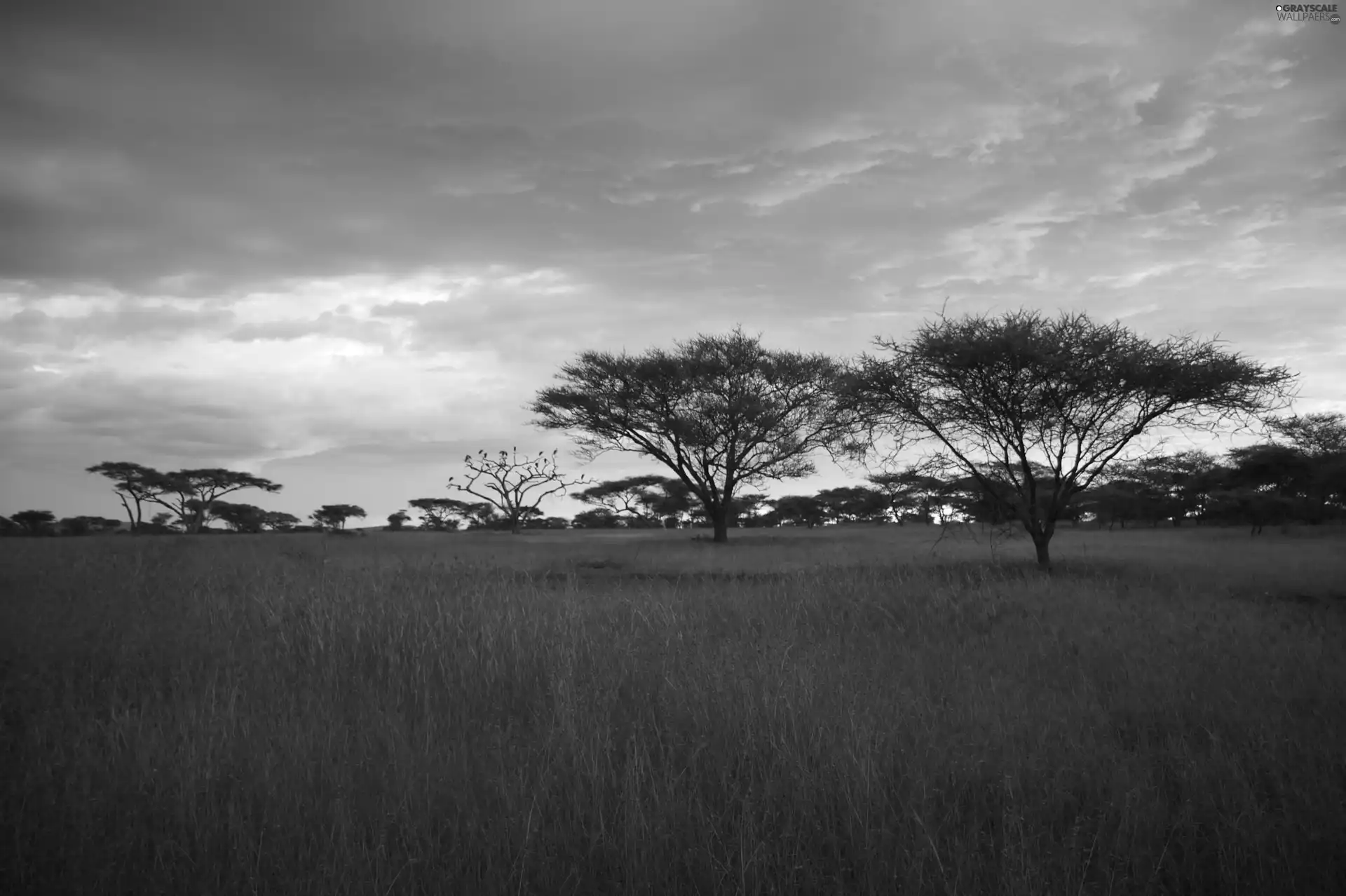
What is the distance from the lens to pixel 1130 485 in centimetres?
3556

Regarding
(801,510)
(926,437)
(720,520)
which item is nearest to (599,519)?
(801,510)

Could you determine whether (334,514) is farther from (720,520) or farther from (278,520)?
(720,520)

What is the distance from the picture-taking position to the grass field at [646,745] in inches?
122

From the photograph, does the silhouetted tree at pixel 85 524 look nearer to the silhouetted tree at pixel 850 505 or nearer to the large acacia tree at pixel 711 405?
the large acacia tree at pixel 711 405

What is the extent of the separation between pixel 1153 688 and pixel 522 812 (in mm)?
5675

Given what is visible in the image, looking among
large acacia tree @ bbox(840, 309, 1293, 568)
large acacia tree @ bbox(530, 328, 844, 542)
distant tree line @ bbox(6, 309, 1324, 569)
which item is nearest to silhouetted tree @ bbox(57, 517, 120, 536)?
distant tree line @ bbox(6, 309, 1324, 569)

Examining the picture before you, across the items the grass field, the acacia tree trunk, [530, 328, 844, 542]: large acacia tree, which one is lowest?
the grass field

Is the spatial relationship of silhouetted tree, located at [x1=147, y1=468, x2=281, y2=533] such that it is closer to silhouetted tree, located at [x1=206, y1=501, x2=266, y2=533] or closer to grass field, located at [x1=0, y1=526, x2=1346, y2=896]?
silhouetted tree, located at [x1=206, y1=501, x2=266, y2=533]

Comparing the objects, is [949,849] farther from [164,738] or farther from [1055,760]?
[164,738]

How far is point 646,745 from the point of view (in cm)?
435

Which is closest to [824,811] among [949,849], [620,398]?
[949,849]

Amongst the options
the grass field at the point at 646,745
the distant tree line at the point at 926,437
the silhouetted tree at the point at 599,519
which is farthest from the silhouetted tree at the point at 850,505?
the grass field at the point at 646,745

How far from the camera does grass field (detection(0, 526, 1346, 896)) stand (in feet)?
10.2

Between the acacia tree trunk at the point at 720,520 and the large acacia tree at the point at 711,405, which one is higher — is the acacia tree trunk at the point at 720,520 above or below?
below
